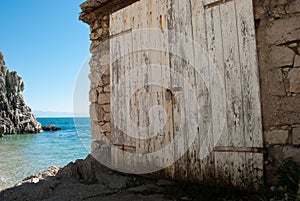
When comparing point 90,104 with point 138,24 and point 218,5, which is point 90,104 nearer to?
point 138,24

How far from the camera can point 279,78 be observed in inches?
93.3

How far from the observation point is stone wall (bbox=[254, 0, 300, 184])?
2.30 meters

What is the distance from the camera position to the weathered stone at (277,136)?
232cm

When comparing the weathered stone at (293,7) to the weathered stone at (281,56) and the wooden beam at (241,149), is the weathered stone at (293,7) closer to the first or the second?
the weathered stone at (281,56)

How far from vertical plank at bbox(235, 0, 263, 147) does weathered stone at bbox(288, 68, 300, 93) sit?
30cm

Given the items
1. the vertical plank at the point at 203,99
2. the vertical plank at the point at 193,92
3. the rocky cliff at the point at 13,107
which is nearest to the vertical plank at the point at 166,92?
the vertical plank at the point at 193,92

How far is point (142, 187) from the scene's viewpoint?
302 cm

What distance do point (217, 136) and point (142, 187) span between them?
113 centimetres

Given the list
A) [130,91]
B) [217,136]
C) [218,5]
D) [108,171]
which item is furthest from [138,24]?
[108,171]

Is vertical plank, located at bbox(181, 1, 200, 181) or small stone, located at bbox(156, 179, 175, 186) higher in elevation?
vertical plank, located at bbox(181, 1, 200, 181)

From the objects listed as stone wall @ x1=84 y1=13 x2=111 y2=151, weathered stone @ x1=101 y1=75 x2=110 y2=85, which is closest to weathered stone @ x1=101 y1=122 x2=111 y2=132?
stone wall @ x1=84 y1=13 x2=111 y2=151

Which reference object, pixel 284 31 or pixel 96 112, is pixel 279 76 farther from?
pixel 96 112

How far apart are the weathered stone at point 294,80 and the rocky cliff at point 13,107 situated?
36811 mm

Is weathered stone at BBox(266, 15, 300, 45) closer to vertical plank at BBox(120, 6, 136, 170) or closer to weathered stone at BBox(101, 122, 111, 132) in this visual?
vertical plank at BBox(120, 6, 136, 170)
